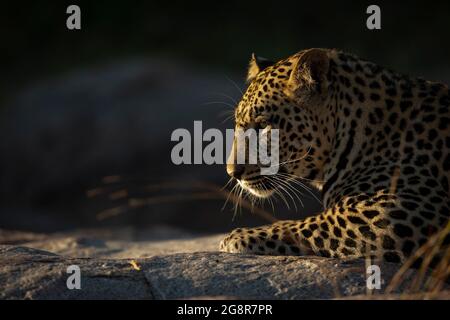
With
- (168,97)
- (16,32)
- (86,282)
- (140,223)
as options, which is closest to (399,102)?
(86,282)

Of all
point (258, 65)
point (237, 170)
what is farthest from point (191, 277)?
point (258, 65)

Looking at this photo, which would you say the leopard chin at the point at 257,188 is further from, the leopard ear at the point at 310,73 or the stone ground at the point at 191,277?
the stone ground at the point at 191,277

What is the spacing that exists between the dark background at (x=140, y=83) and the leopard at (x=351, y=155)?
3.46 metres

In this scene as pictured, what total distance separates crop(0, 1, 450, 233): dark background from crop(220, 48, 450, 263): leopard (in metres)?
3.46

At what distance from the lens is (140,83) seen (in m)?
20.1

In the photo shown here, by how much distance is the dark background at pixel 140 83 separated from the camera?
51.0ft

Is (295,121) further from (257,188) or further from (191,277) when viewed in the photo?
(191,277)

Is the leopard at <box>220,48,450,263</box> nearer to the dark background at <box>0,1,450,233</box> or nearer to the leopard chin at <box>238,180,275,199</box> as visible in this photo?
the leopard chin at <box>238,180,275,199</box>

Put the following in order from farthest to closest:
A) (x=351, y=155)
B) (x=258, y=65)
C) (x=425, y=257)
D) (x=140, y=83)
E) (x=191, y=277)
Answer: (x=140, y=83) < (x=258, y=65) < (x=351, y=155) < (x=425, y=257) < (x=191, y=277)

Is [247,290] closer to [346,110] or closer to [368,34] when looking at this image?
[346,110]

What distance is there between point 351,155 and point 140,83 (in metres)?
13.2

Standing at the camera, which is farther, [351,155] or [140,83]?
[140,83]

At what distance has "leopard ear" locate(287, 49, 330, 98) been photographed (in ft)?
24.0

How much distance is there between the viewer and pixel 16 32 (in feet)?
82.0
